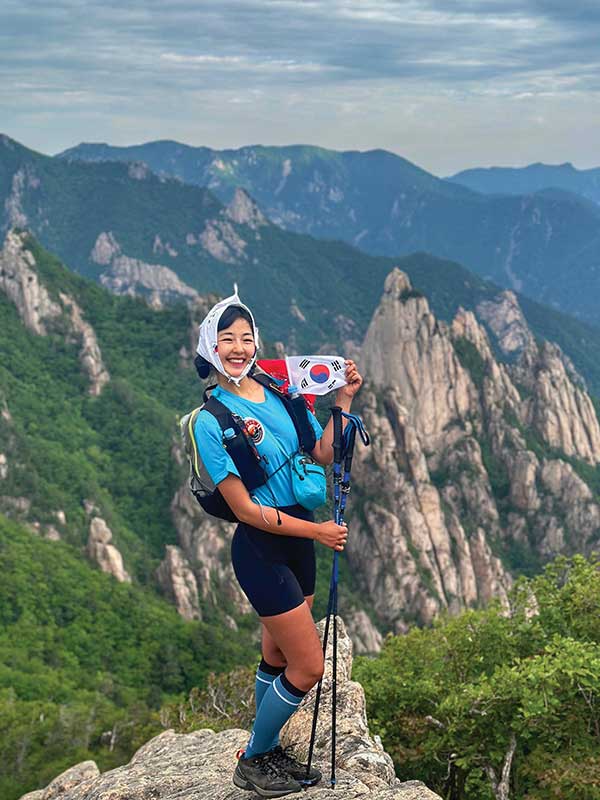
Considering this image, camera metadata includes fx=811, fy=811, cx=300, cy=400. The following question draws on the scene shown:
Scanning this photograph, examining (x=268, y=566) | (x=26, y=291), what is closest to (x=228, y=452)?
(x=268, y=566)

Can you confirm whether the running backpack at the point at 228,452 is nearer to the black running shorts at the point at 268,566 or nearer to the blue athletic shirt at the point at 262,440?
the blue athletic shirt at the point at 262,440

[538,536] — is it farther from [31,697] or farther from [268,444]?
[268,444]

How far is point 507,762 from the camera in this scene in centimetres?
1278

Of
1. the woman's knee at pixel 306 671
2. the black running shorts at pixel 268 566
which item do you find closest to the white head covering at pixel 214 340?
the black running shorts at pixel 268 566

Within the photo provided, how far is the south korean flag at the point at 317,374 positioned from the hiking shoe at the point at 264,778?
3.97m

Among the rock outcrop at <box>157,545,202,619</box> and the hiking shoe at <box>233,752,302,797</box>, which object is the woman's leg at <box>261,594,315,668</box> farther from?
the rock outcrop at <box>157,545,202,619</box>

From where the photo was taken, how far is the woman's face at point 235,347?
807cm

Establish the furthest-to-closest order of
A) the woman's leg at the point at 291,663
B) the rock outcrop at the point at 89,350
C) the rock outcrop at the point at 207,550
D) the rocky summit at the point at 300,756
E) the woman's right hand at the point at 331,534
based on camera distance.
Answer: the rock outcrop at the point at 89,350 → the rock outcrop at the point at 207,550 → the rocky summit at the point at 300,756 → the woman's leg at the point at 291,663 → the woman's right hand at the point at 331,534

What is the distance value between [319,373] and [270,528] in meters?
1.78

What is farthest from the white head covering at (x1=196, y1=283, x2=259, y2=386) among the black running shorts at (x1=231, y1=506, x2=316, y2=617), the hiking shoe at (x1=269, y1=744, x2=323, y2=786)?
the hiking shoe at (x1=269, y1=744, x2=323, y2=786)

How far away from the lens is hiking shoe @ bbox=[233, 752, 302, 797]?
8398mm

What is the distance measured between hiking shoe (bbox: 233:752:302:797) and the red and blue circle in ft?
13.3

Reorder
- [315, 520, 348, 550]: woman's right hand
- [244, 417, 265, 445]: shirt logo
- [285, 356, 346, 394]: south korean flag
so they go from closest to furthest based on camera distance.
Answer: [315, 520, 348, 550]: woman's right hand
[244, 417, 265, 445]: shirt logo
[285, 356, 346, 394]: south korean flag

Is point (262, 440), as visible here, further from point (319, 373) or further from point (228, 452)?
point (319, 373)
